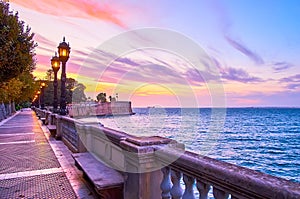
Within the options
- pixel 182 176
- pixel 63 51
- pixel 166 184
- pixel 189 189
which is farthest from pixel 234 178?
pixel 63 51

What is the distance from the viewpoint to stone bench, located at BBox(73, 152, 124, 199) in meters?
3.59

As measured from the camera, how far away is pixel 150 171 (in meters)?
2.92

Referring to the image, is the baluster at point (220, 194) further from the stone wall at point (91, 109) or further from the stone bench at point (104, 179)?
the stone wall at point (91, 109)

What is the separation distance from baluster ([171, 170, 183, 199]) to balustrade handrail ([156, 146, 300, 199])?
69mm

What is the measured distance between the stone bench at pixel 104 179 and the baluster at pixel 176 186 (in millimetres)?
1310

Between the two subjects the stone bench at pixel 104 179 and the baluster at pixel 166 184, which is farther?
the stone bench at pixel 104 179

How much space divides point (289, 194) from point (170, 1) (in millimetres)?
8754

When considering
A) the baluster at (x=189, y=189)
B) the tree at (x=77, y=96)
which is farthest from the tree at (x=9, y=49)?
the tree at (x=77, y=96)

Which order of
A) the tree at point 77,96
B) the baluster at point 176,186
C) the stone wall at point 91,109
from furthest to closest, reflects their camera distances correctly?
the stone wall at point 91,109
the tree at point 77,96
the baluster at point 176,186

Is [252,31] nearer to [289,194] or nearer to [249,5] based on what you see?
[249,5]

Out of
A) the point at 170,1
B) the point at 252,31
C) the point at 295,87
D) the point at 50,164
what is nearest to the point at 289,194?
the point at 50,164

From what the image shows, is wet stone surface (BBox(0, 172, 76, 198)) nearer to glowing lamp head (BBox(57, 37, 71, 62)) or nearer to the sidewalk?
the sidewalk

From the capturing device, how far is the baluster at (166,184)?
2.73 meters

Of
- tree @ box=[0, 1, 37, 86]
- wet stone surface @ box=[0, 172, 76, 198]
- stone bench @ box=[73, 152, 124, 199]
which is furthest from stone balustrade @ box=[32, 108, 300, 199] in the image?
tree @ box=[0, 1, 37, 86]
